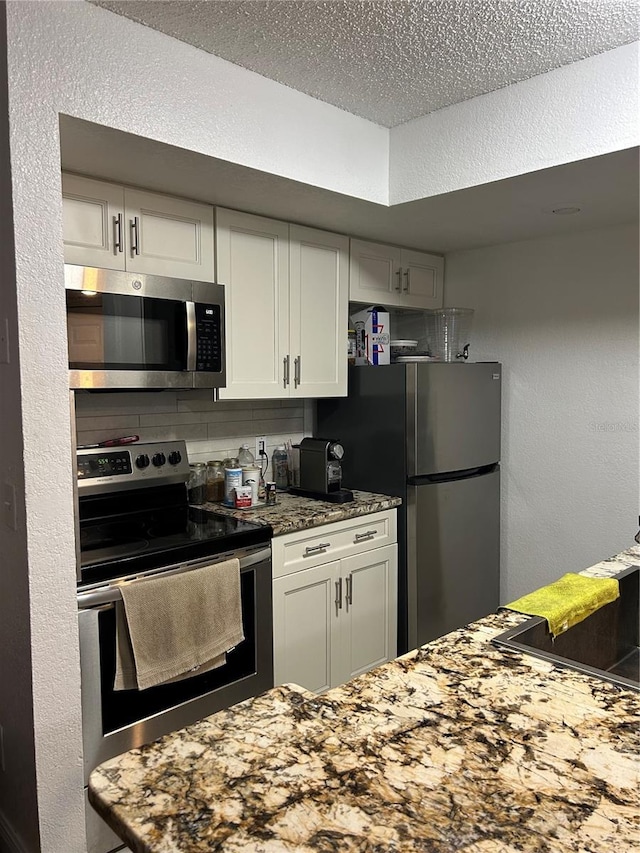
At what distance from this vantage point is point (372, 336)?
10.3ft

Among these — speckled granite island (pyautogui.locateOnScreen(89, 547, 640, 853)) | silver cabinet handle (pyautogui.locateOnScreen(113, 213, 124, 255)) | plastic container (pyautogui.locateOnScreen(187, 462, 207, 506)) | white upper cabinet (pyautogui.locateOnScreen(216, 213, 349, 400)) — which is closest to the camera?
speckled granite island (pyautogui.locateOnScreen(89, 547, 640, 853))

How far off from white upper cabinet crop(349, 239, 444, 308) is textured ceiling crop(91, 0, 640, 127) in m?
0.94

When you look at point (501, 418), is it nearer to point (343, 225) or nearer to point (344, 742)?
point (343, 225)

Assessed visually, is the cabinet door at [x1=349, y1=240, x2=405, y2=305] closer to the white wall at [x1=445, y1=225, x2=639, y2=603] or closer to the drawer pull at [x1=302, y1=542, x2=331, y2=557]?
the white wall at [x1=445, y1=225, x2=639, y2=603]

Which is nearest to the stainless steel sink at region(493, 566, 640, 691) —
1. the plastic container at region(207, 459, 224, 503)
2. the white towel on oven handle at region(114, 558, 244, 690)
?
the white towel on oven handle at region(114, 558, 244, 690)

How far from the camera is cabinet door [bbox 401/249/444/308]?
3.33m

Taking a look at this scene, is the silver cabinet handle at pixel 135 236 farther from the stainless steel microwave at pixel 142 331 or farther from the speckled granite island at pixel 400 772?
the speckled granite island at pixel 400 772

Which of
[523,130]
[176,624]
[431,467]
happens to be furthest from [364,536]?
[523,130]

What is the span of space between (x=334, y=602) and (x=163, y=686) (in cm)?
83

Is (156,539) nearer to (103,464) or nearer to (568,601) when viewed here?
(103,464)

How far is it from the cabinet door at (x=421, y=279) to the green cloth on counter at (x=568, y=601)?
205 cm

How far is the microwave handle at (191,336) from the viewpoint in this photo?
2.29m

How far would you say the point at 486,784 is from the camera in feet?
2.73

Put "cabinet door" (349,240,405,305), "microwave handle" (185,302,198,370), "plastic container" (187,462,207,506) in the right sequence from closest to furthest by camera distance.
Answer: "microwave handle" (185,302,198,370) → "plastic container" (187,462,207,506) → "cabinet door" (349,240,405,305)
